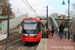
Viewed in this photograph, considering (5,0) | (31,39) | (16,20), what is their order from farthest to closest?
(16,20)
(5,0)
(31,39)

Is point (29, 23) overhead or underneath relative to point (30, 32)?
overhead

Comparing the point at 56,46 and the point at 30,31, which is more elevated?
the point at 30,31

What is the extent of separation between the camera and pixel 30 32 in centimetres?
1207

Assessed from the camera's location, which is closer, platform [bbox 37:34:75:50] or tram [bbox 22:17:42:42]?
platform [bbox 37:34:75:50]

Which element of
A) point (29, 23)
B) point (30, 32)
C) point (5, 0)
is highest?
point (5, 0)

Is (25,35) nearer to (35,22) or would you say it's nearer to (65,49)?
(35,22)

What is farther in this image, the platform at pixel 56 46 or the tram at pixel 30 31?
the tram at pixel 30 31

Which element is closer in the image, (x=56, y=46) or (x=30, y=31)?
(x=56, y=46)

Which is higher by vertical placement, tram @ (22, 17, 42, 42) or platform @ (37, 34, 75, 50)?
tram @ (22, 17, 42, 42)

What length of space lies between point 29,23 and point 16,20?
16.6 m

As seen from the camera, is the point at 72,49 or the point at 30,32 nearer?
the point at 72,49

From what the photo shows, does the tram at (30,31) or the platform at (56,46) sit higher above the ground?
the tram at (30,31)

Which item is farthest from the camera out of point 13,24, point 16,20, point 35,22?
point 16,20

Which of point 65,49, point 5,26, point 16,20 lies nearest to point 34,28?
point 65,49
